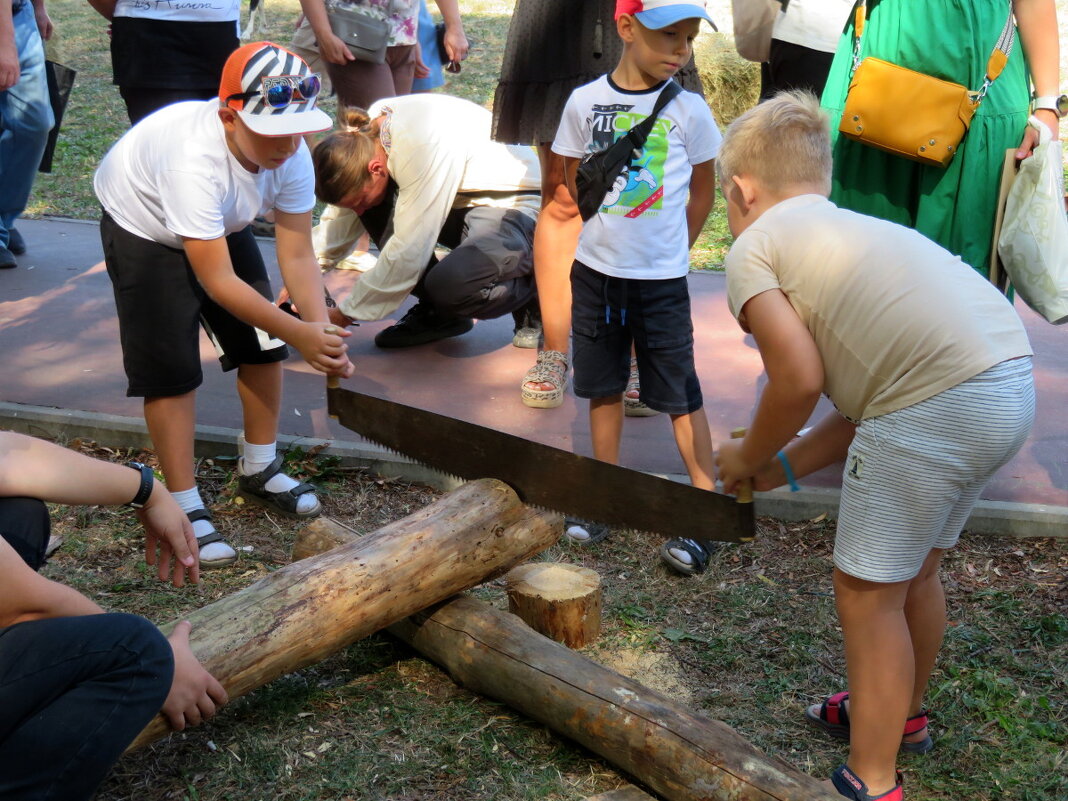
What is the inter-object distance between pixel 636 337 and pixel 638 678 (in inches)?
49.2

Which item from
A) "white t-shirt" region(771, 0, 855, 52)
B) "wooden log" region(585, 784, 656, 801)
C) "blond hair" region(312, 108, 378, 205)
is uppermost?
"white t-shirt" region(771, 0, 855, 52)

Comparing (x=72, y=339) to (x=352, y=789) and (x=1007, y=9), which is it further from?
(x=1007, y=9)

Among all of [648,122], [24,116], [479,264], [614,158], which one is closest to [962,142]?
[648,122]

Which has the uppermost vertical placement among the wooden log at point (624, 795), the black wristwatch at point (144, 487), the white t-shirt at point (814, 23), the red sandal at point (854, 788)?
the white t-shirt at point (814, 23)

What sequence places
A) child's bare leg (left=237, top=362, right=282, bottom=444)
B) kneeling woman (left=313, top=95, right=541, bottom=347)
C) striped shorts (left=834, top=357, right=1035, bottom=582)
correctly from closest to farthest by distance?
striped shorts (left=834, top=357, right=1035, bottom=582) → child's bare leg (left=237, top=362, right=282, bottom=444) → kneeling woman (left=313, top=95, right=541, bottom=347)

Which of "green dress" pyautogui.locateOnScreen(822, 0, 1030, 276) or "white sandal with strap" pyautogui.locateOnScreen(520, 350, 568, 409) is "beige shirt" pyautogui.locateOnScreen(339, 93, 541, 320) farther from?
"green dress" pyautogui.locateOnScreen(822, 0, 1030, 276)

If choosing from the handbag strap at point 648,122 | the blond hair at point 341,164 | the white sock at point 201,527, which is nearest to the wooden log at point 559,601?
the white sock at point 201,527

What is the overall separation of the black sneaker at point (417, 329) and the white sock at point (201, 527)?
76.6 inches

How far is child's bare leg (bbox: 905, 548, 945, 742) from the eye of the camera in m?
2.92

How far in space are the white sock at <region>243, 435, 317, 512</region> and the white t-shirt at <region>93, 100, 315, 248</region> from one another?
893 mm

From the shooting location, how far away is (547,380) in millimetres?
5203

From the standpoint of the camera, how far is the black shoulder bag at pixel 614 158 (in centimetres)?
397

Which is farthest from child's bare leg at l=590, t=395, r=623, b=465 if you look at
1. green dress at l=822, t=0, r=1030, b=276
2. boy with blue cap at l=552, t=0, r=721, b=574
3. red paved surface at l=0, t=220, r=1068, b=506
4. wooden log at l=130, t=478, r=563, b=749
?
green dress at l=822, t=0, r=1030, b=276

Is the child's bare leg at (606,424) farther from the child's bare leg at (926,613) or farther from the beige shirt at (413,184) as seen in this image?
the beige shirt at (413,184)
